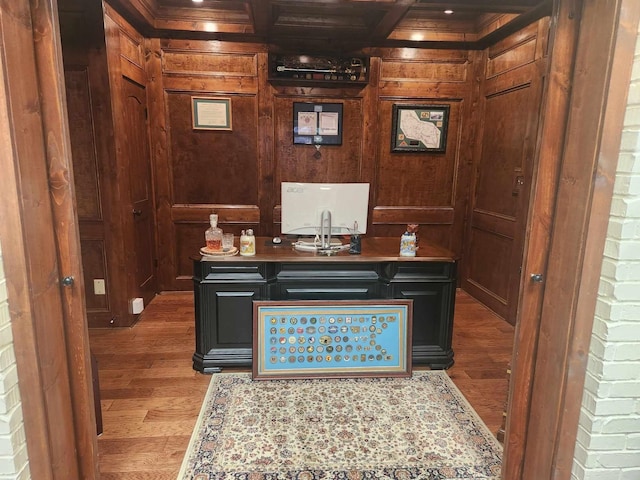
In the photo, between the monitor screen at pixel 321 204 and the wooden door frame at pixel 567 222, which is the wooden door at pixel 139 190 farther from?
the wooden door frame at pixel 567 222

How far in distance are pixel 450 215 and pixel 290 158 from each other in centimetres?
189

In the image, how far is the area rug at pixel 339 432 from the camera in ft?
6.57

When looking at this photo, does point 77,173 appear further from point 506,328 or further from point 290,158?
point 506,328

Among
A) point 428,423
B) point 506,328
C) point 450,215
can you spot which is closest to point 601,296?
point 428,423

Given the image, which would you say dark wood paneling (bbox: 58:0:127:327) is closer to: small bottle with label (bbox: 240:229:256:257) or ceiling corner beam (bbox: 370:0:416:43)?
small bottle with label (bbox: 240:229:256:257)

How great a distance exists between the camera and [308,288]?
2.95 meters

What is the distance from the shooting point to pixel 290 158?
14.6ft

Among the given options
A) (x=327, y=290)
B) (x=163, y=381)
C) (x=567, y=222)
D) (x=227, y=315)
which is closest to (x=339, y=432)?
(x=327, y=290)

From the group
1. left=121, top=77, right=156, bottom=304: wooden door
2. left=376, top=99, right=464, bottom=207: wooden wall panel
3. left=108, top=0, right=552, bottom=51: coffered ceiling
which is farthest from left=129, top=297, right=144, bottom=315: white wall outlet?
left=376, top=99, right=464, bottom=207: wooden wall panel

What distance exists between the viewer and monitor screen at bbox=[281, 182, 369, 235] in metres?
2.89

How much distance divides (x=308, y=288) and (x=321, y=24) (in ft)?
8.86

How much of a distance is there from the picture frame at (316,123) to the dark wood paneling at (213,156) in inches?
17.8

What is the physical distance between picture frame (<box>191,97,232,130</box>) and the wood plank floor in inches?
73.8

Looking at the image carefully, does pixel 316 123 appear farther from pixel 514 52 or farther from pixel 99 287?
pixel 99 287
